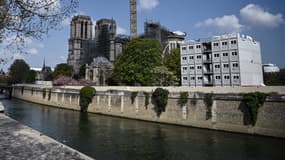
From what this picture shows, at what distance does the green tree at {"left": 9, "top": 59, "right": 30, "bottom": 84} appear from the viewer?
86938mm

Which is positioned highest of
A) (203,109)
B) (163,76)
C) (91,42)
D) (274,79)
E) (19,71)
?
(91,42)

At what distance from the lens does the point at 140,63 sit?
40438 mm

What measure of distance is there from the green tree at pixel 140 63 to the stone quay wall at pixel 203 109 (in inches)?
194

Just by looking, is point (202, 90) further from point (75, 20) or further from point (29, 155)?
point (75, 20)

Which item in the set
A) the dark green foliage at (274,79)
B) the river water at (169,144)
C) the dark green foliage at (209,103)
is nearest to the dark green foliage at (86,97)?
the river water at (169,144)

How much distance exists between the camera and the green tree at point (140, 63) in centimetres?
3975

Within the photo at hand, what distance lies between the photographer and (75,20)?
4530 inches

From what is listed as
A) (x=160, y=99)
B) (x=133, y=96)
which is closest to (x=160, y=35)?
(x=133, y=96)

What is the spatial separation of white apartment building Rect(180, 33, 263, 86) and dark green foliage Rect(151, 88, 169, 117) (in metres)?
17.9

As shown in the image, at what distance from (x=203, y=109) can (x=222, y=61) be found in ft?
67.5

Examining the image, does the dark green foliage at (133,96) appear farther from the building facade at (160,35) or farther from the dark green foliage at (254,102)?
the building facade at (160,35)

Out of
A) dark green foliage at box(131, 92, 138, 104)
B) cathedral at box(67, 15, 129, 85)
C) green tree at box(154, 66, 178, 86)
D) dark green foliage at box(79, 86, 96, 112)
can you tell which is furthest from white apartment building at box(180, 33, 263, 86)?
cathedral at box(67, 15, 129, 85)

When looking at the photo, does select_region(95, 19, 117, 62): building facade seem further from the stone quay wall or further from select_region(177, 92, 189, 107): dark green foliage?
select_region(177, 92, 189, 107): dark green foliage

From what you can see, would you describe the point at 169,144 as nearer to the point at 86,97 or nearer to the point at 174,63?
the point at 86,97
